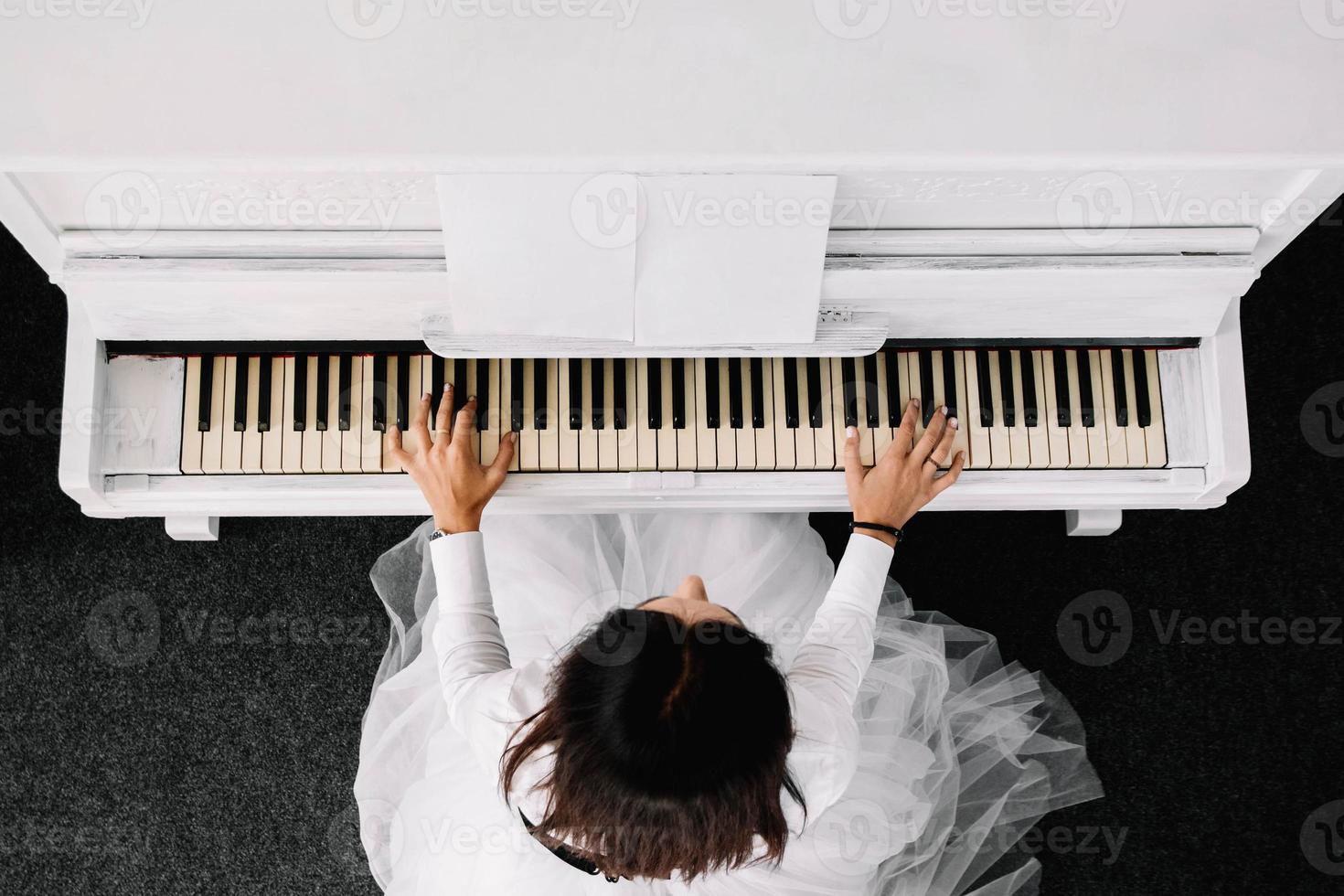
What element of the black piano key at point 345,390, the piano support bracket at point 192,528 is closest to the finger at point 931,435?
the black piano key at point 345,390

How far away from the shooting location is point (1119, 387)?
1.46m

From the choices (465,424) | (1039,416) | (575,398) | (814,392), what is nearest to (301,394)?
(465,424)

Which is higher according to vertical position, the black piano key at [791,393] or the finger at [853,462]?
the black piano key at [791,393]

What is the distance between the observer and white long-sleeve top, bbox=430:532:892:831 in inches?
46.8

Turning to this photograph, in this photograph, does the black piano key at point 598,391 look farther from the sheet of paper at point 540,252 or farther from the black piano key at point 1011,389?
the black piano key at point 1011,389

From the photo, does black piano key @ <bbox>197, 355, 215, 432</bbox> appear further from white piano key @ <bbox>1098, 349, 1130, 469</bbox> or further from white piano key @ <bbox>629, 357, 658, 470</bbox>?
white piano key @ <bbox>1098, 349, 1130, 469</bbox>

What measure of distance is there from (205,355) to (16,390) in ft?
2.91

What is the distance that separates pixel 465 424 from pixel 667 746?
1.99 feet

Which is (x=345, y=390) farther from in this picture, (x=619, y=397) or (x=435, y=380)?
(x=619, y=397)

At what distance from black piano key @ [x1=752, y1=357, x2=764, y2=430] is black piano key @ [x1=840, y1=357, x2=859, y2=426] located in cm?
12

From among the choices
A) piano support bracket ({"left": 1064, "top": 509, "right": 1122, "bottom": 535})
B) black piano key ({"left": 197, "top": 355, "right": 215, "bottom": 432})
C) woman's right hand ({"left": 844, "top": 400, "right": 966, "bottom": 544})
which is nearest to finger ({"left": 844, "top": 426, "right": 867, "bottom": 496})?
woman's right hand ({"left": 844, "top": 400, "right": 966, "bottom": 544})

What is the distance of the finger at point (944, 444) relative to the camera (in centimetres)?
142

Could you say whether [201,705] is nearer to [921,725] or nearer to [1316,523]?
[921,725]

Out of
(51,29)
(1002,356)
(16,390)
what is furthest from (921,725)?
(16,390)
